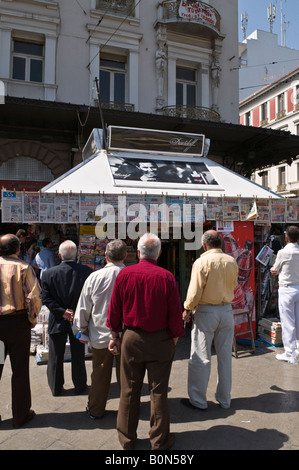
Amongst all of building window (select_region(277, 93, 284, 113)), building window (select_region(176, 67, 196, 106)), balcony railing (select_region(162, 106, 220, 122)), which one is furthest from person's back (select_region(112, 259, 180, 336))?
building window (select_region(277, 93, 284, 113))

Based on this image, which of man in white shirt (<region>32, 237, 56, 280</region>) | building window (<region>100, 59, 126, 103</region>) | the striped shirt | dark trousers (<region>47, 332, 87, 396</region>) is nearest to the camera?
the striped shirt

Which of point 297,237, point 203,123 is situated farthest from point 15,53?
point 297,237

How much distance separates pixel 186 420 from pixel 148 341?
114 cm

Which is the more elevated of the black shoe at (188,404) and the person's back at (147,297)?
→ the person's back at (147,297)

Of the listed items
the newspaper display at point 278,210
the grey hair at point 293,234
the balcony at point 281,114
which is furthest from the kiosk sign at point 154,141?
the balcony at point 281,114

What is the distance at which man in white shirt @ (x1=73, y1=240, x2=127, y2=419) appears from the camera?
3.14 m

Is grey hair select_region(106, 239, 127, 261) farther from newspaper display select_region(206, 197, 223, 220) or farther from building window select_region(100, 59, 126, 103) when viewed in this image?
building window select_region(100, 59, 126, 103)

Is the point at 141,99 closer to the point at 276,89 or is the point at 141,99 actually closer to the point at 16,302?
the point at 16,302

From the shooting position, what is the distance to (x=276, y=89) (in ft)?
95.0

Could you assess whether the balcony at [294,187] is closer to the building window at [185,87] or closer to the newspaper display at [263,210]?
the building window at [185,87]

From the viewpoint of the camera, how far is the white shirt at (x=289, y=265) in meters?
4.70

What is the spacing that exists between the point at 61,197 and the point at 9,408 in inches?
109

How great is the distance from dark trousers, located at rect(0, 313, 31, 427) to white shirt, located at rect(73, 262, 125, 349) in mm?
491

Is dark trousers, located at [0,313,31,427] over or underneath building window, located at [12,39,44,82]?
underneath
